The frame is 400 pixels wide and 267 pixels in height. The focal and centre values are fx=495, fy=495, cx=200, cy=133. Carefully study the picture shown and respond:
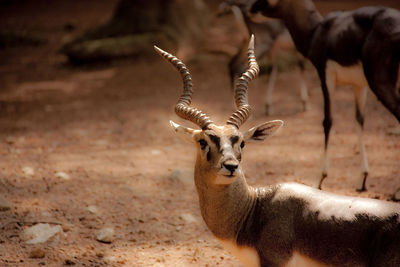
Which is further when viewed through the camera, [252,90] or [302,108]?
[252,90]

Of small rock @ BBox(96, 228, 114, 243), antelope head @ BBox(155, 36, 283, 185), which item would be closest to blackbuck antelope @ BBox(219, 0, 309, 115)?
antelope head @ BBox(155, 36, 283, 185)

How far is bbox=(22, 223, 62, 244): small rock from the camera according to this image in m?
4.86

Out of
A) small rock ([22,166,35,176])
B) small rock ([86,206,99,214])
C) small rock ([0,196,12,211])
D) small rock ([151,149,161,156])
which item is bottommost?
small rock ([151,149,161,156])

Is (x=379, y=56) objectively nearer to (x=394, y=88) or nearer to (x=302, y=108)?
(x=394, y=88)

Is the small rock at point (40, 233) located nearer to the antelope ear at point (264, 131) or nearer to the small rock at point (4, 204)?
the small rock at point (4, 204)

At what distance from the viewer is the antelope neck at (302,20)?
6.31 meters

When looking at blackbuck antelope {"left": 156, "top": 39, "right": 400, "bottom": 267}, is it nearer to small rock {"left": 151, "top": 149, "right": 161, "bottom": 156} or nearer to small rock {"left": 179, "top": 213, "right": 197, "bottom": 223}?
small rock {"left": 179, "top": 213, "right": 197, "bottom": 223}

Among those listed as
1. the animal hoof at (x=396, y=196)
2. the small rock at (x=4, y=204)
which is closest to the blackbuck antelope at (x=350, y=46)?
the animal hoof at (x=396, y=196)

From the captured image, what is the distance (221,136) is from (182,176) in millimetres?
2531

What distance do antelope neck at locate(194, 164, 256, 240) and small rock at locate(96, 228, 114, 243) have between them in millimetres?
1402

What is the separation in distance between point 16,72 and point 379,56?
10261 millimetres

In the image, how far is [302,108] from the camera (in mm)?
9617

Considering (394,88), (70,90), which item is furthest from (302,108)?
(70,90)

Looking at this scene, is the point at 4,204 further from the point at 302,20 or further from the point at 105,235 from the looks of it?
the point at 302,20
